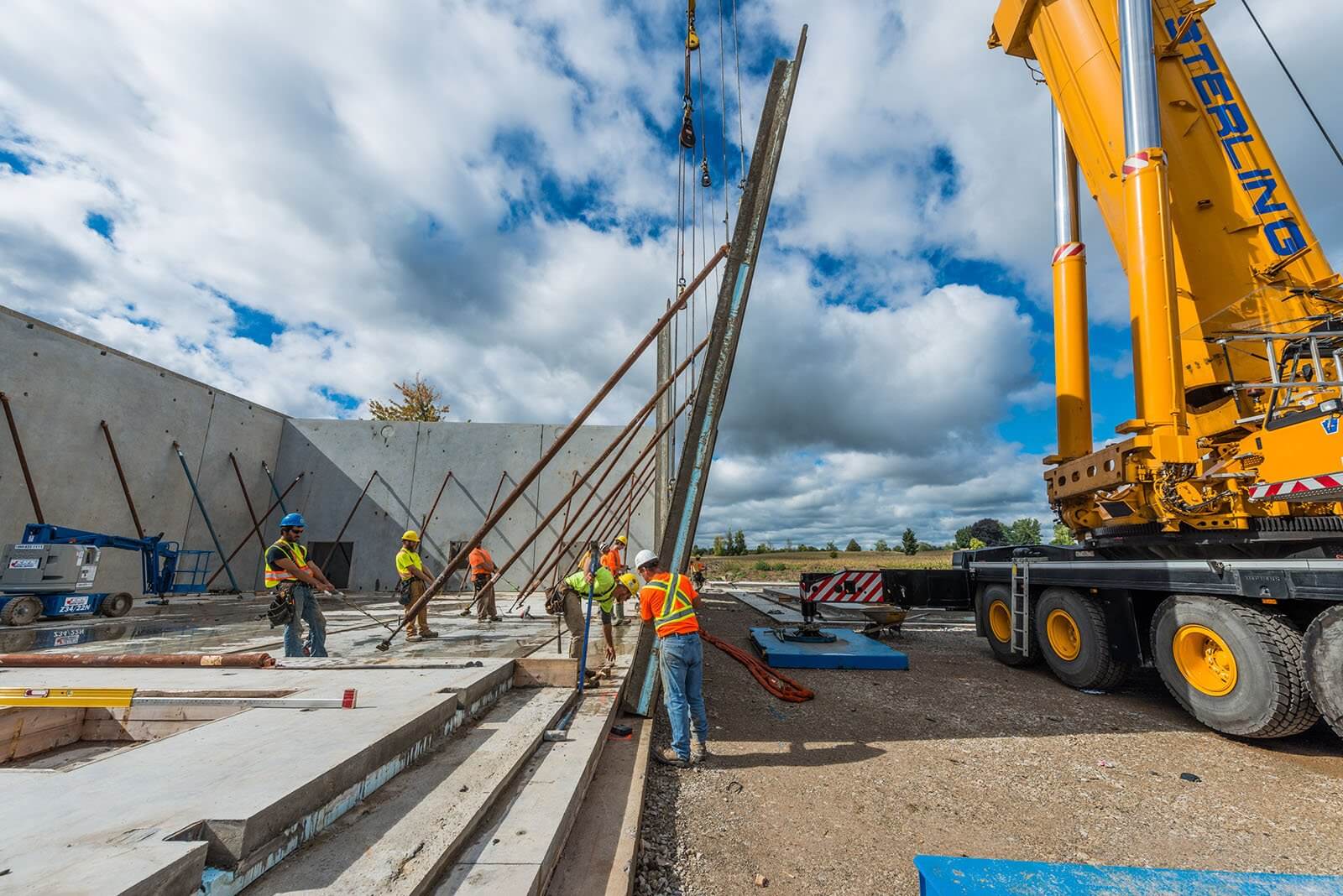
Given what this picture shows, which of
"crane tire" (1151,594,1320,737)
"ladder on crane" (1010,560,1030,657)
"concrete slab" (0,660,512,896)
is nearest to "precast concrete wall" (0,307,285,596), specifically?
"concrete slab" (0,660,512,896)

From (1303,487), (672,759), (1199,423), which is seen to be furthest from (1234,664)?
(672,759)

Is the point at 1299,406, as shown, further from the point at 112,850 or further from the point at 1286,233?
the point at 112,850

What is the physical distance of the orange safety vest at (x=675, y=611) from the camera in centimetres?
452

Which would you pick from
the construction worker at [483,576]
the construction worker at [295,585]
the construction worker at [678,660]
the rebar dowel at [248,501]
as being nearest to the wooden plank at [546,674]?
the construction worker at [678,660]

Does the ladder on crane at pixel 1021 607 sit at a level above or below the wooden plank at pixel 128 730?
above

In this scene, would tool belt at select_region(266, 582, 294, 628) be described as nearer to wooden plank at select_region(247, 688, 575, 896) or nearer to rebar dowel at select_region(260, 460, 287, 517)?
wooden plank at select_region(247, 688, 575, 896)

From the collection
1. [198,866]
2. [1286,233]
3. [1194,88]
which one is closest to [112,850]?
[198,866]

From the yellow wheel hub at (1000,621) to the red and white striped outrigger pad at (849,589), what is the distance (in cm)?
160

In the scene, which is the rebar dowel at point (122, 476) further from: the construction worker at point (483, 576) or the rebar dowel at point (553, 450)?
the rebar dowel at point (553, 450)

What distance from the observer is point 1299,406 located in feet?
15.8

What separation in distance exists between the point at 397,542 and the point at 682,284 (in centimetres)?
1260

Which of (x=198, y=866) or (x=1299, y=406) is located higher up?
(x=1299, y=406)

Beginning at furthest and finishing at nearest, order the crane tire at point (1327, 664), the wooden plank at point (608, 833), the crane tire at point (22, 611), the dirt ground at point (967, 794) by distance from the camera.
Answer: the crane tire at point (22, 611)
the crane tire at point (1327, 664)
the dirt ground at point (967, 794)
the wooden plank at point (608, 833)

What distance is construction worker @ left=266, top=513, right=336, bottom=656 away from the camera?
17.8ft
